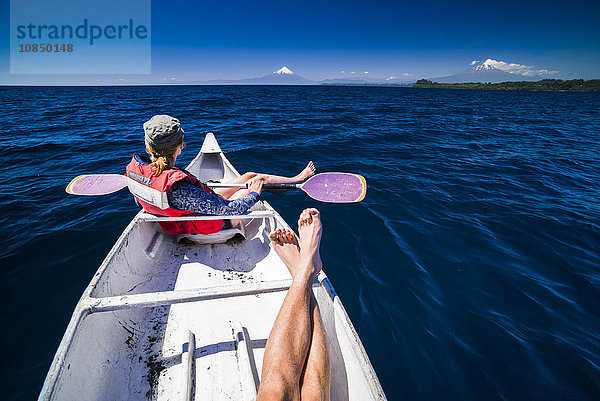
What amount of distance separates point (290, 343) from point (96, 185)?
4.49 metres

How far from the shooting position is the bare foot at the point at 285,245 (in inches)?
116

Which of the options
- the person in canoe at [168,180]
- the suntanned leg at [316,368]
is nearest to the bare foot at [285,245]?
the person in canoe at [168,180]

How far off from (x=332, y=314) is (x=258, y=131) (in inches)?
482

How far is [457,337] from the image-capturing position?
3.14 metres

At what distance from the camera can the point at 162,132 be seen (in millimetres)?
2535

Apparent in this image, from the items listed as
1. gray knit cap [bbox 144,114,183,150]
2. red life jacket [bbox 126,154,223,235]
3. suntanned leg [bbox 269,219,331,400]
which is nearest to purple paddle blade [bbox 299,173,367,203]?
red life jacket [bbox 126,154,223,235]

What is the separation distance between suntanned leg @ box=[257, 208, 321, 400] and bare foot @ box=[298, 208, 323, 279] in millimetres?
11

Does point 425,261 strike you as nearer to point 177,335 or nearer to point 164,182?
point 177,335

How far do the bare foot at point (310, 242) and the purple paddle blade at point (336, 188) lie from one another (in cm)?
150

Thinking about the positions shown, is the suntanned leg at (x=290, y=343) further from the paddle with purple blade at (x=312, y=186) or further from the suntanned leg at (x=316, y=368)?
the paddle with purple blade at (x=312, y=186)

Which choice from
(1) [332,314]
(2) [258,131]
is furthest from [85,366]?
(2) [258,131]

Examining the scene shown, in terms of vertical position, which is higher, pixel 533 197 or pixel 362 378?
pixel 533 197

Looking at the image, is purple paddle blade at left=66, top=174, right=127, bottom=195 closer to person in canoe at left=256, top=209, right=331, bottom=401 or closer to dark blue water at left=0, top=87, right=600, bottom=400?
dark blue water at left=0, top=87, right=600, bottom=400

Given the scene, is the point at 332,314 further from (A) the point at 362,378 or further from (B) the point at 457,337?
(B) the point at 457,337
